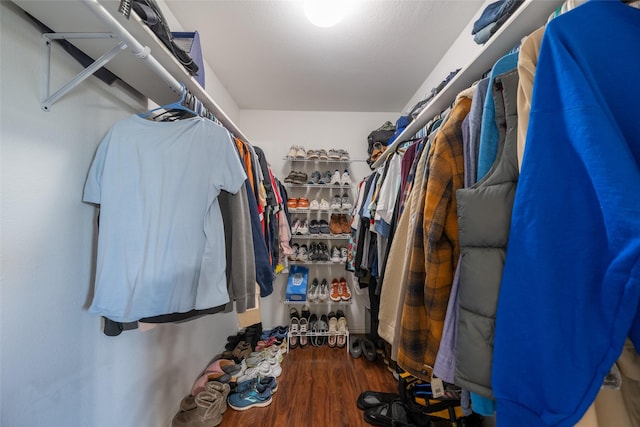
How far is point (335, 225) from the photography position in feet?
6.97

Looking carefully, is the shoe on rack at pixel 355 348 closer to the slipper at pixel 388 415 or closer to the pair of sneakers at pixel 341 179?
the slipper at pixel 388 415

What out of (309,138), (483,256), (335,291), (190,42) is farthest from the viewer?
(309,138)

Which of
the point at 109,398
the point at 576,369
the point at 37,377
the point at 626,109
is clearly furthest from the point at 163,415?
the point at 626,109

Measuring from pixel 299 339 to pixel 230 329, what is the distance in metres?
0.66

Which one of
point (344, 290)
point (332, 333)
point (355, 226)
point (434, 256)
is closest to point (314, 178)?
point (355, 226)

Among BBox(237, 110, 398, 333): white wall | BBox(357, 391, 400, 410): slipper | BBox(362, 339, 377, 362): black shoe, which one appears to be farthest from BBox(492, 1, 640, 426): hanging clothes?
BBox(237, 110, 398, 333): white wall

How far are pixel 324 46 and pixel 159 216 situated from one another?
1.48 m

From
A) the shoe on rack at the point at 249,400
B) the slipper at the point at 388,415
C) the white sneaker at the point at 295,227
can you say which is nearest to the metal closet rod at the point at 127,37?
the white sneaker at the point at 295,227

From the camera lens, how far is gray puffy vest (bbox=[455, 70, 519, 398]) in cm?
41

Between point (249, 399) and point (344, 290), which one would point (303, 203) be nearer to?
point (344, 290)

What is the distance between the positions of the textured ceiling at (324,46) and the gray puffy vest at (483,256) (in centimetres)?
119

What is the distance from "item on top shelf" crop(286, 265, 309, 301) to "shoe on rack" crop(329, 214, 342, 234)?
0.51 m

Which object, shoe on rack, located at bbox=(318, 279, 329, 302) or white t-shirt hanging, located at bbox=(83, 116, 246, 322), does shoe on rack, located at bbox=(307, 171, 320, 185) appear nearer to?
shoe on rack, located at bbox=(318, 279, 329, 302)

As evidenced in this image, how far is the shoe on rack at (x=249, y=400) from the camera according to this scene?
1.32 meters
